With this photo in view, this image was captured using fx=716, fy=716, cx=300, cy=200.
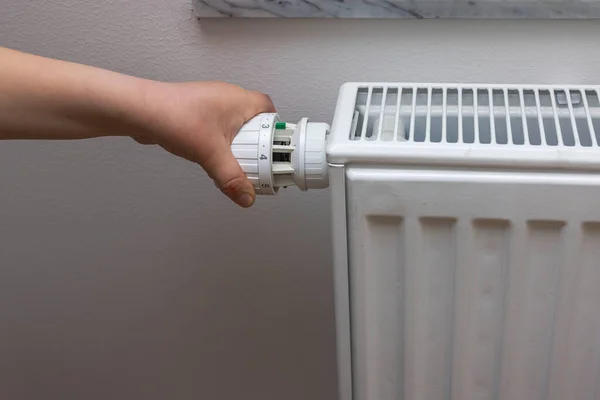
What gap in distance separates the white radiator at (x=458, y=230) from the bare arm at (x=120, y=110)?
0.02 metres

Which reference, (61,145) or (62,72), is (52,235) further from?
(62,72)

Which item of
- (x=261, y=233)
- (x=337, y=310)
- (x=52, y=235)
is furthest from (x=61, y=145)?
(x=337, y=310)

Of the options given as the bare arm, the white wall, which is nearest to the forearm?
the bare arm

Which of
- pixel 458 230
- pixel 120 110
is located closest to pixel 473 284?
pixel 458 230

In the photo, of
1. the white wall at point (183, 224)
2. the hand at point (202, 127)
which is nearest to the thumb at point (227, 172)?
the hand at point (202, 127)

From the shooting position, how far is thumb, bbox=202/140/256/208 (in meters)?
0.49

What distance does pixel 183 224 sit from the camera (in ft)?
2.28

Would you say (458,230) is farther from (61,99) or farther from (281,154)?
(61,99)

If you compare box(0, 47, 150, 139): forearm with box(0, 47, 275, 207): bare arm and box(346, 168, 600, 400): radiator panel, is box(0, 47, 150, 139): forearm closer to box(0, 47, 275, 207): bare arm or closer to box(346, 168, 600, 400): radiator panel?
box(0, 47, 275, 207): bare arm

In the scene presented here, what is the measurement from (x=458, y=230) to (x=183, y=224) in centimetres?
31

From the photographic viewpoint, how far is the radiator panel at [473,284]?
1.50ft

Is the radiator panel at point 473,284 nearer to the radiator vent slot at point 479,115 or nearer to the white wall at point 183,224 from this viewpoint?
the radiator vent slot at point 479,115

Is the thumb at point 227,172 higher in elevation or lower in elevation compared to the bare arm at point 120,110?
lower

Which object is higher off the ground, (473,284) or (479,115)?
(479,115)
